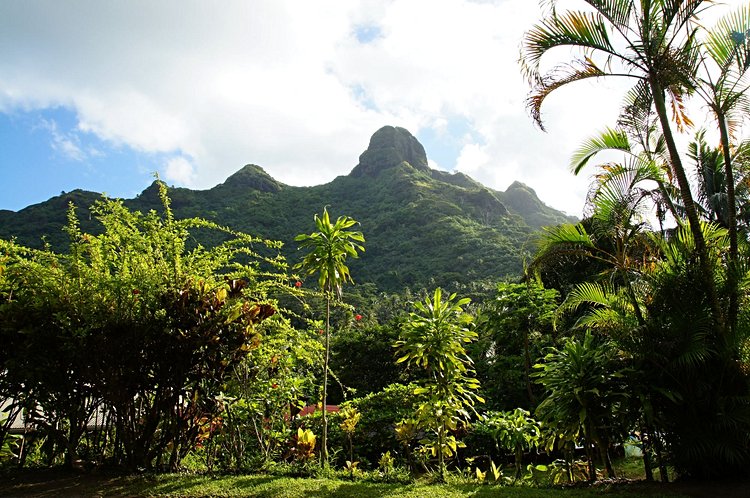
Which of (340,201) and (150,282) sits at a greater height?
(340,201)

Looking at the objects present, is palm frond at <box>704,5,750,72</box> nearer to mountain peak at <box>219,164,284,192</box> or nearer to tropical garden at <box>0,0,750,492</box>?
tropical garden at <box>0,0,750,492</box>

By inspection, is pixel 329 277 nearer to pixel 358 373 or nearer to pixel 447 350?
pixel 447 350

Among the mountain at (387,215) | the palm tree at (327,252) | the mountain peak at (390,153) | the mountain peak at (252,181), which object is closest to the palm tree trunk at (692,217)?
the palm tree at (327,252)

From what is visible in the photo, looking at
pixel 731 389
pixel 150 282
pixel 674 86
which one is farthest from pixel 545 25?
pixel 150 282

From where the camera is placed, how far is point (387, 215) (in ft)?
261

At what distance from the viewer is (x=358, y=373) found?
2080cm

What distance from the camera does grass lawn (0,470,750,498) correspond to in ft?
13.6

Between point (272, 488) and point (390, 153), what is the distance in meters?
112

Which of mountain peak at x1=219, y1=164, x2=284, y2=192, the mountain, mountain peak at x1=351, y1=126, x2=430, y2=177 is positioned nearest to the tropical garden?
the mountain

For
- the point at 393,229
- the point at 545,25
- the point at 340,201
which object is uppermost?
the point at 340,201

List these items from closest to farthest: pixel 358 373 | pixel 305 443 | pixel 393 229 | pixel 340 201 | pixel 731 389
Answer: pixel 731 389
pixel 305 443
pixel 358 373
pixel 393 229
pixel 340 201

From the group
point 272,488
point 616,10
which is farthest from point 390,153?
point 272,488

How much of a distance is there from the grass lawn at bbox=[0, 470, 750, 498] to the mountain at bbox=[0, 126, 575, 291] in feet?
104

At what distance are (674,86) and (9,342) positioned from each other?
7733 mm
